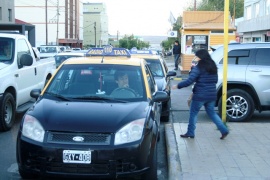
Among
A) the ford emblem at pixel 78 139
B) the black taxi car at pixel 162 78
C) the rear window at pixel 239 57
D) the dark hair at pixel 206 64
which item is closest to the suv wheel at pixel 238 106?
the rear window at pixel 239 57

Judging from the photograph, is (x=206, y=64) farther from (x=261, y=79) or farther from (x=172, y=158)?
(x=261, y=79)

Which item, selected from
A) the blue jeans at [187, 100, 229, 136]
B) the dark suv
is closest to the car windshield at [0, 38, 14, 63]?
the blue jeans at [187, 100, 229, 136]

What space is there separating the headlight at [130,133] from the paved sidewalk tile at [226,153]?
941 millimetres

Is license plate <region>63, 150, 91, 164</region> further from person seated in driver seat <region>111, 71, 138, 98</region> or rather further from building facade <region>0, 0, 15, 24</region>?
building facade <region>0, 0, 15, 24</region>

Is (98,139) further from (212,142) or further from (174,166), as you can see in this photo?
(212,142)

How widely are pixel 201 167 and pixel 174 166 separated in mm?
375

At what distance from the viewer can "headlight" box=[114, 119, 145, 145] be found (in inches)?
210

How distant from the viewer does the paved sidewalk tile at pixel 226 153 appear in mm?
6031

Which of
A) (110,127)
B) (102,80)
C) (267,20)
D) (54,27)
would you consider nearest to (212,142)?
(102,80)

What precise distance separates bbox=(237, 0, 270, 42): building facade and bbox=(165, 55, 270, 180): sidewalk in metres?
27.1

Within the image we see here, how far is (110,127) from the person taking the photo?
5395 mm

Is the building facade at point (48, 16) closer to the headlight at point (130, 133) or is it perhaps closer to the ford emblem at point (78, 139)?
the headlight at point (130, 133)

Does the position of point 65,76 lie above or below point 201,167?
above

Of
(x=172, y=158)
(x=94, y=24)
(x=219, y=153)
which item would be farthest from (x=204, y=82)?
(x=94, y=24)
